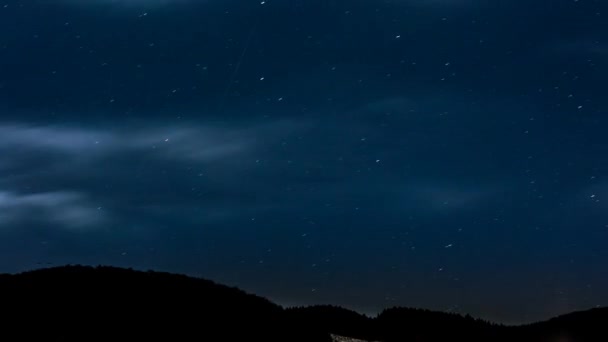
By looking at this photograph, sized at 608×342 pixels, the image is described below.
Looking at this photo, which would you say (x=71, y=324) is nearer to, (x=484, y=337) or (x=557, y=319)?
A: (x=484, y=337)

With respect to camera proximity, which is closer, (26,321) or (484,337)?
(26,321)

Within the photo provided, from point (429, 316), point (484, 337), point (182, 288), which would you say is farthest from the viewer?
point (429, 316)

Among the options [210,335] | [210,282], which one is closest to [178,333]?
[210,335]

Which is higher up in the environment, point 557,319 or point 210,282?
point 210,282

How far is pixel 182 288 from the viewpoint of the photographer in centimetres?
3034

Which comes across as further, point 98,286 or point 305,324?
point 305,324

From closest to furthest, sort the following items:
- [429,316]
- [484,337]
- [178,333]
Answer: [178,333] → [484,337] → [429,316]

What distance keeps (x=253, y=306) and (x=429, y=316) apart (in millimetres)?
36862

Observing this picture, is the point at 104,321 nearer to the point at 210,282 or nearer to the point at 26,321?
the point at 26,321

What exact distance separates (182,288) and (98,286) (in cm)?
385

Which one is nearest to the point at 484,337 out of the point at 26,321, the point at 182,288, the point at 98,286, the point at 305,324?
the point at 305,324

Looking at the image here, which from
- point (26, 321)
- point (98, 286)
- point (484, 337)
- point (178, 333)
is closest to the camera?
point (26, 321)

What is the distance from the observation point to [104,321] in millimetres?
24078

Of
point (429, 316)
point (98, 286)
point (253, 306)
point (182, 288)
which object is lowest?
point (429, 316)
